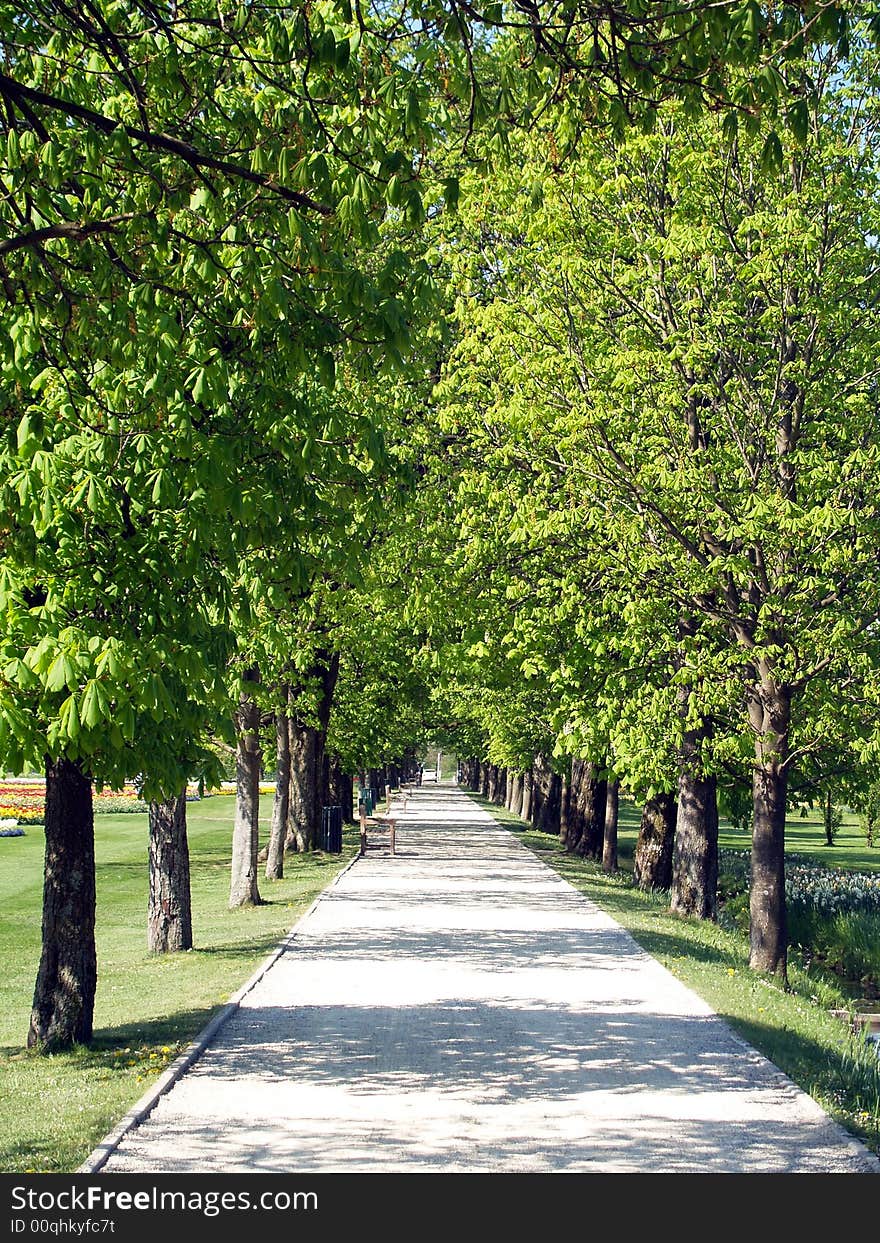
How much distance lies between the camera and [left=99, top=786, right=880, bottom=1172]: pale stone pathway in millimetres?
7328

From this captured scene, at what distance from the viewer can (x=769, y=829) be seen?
15242mm

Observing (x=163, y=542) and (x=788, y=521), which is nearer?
(x=163, y=542)

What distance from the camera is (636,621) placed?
14.5 metres

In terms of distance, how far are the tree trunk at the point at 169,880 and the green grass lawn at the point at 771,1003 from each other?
5642 millimetres

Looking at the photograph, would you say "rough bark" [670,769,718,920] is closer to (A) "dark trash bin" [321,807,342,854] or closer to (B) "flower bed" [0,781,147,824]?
(A) "dark trash bin" [321,807,342,854]

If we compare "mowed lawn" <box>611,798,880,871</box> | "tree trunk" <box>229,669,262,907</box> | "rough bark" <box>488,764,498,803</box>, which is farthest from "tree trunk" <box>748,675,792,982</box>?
"rough bark" <box>488,764,498,803</box>

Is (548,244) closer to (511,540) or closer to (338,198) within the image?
(511,540)

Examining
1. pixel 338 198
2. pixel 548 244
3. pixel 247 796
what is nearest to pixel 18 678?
pixel 338 198

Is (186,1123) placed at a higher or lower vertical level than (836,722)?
lower

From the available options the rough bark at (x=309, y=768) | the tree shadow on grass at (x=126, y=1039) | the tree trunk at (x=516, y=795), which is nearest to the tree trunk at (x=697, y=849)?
the tree shadow on grass at (x=126, y=1039)

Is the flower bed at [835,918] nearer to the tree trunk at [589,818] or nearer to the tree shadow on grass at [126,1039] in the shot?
the tree trunk at [589,818]

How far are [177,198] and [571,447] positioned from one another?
8007 mm

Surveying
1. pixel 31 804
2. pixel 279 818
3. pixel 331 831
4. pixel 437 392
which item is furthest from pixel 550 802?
pixel 437 392

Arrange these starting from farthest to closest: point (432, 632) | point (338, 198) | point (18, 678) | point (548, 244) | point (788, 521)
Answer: point (432, 632) < point (548, 244) < point (788, 521) < point (338, 198) < point (18, 678)
